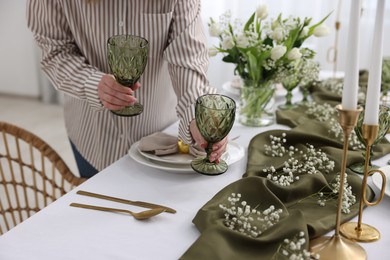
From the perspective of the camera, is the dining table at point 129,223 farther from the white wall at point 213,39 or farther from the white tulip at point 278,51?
the white wall at point 213,39

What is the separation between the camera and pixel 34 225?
115 centimetres

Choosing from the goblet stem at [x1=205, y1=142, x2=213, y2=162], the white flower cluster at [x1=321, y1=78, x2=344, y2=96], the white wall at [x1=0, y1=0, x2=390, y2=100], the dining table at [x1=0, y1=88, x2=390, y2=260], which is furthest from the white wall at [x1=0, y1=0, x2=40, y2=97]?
the goblet stem at [x1=205, y1=142, x2=213, y2=162]

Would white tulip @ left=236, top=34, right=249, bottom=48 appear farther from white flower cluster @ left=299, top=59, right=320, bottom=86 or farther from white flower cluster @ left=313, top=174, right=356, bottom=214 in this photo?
white flower cluster @ left=313, top=174, right=356, bottom=214

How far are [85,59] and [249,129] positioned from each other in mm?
569

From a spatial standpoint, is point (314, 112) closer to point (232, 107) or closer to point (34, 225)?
point (232, 107)

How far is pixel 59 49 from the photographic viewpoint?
65.5 inches

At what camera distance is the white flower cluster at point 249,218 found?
110 centimetres

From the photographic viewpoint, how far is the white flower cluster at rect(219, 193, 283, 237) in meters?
1.10

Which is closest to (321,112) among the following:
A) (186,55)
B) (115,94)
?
(186,55)

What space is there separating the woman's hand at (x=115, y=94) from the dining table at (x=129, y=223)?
156 mm

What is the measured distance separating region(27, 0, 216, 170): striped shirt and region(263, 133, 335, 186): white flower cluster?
0.84ft

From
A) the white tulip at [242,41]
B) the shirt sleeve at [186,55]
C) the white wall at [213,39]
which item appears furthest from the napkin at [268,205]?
the white wall at [213,39]

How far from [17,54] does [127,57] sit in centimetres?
379

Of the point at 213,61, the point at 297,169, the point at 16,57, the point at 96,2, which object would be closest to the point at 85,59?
the point at 96,2
